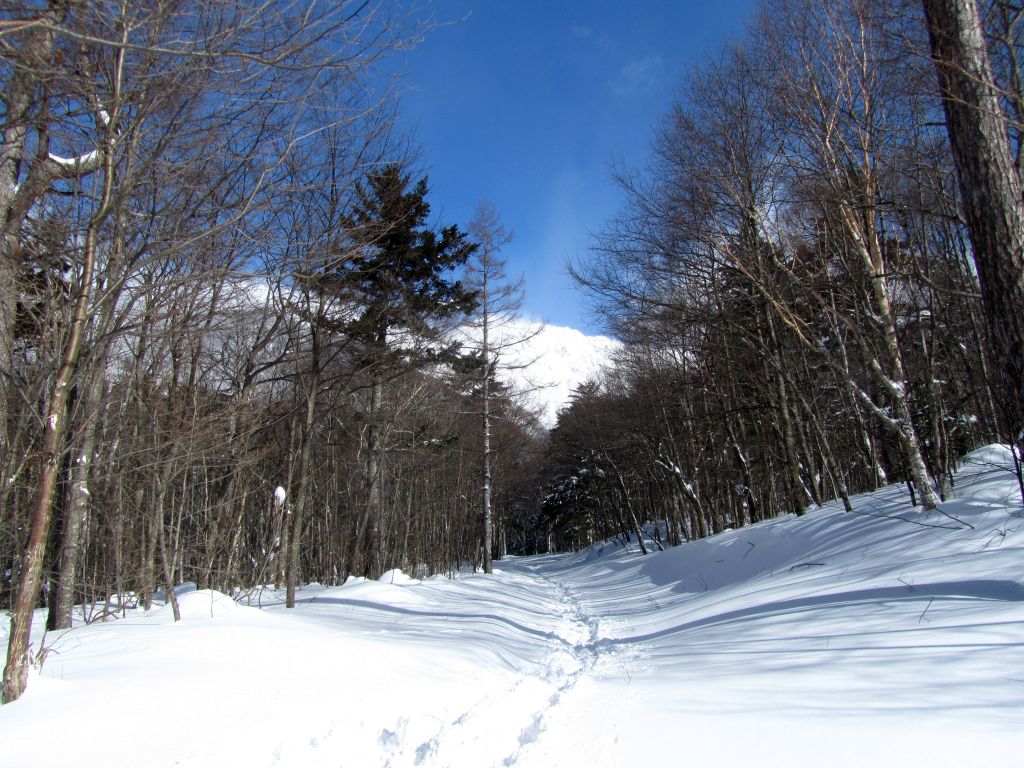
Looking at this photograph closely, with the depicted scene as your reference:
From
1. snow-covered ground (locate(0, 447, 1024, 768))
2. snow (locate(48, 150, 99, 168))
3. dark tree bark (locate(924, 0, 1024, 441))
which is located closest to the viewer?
snow-covered ground (locate(0, 447, 1024, 768))

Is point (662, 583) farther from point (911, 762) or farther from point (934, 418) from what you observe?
point (911, 762)

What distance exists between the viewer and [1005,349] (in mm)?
3875

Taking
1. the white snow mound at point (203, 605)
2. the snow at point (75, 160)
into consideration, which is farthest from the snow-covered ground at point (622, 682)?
the snow at point (75, 160)

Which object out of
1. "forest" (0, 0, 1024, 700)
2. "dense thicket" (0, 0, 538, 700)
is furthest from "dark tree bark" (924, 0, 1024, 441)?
"dense thicket" (0, 0, 538, 700)

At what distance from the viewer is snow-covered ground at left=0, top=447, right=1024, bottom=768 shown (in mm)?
2490

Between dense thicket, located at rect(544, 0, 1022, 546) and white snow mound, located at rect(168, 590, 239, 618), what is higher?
dense thicket, located at rect(544, 0, 1022, 546)

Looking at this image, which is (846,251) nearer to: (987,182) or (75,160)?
(987,182)

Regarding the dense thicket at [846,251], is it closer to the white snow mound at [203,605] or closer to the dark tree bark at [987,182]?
the dark tree bark at [987,182]

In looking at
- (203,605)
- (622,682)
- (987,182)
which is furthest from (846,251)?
(203,605)

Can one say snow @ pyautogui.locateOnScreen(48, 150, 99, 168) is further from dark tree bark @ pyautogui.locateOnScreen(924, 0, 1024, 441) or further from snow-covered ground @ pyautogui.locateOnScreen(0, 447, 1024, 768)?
dark tree bark @ pyautogui.locateOnScreen(924, 0, 1024, 441)

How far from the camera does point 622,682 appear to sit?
13.5 ft

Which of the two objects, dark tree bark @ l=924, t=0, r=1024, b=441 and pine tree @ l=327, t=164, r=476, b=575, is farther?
pine tree @ l=327, t=164, r=476, b=575

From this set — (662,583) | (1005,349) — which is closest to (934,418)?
(1005,349)

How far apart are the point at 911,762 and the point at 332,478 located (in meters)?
19.5
